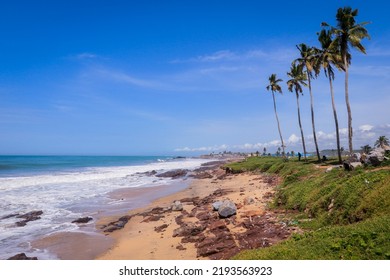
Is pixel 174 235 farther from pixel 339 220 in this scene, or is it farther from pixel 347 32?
pixel 347 32

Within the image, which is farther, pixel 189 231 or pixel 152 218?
pixel 152 218

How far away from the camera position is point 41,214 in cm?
2048

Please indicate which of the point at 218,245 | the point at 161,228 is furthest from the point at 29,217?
the point at 218,245

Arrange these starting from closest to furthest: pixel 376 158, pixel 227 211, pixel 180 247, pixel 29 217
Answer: pixel 180 247 < pixel 227 211 < pixel 376 158 < pixel 29 217

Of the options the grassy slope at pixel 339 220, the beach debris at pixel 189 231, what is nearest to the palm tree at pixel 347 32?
the grassy slope at pixel 339 220

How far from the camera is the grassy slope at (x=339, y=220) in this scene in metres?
7.35

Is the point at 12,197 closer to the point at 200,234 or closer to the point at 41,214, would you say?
the point at 41,214

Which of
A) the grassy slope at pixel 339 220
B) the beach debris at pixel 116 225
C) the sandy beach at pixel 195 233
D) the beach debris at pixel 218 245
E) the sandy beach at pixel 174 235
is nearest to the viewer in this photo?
the grassy slope at pixel 339 220

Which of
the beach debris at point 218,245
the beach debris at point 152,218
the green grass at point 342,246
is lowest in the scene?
the beach debris at point 152,218

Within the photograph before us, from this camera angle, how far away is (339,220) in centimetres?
1064

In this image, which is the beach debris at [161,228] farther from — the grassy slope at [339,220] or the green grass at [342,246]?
the green grass at [342,246]

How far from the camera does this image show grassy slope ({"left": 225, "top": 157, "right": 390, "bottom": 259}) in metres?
7.35
